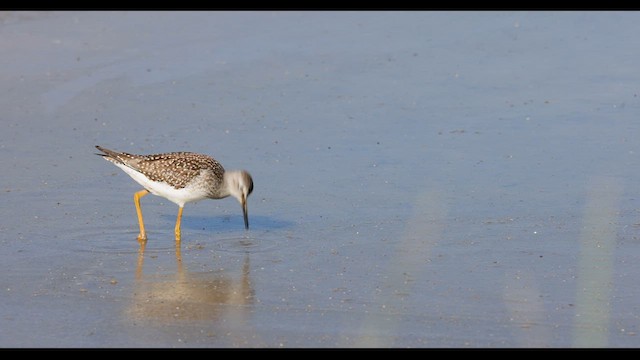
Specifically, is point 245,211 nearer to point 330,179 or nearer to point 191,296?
point 330,179

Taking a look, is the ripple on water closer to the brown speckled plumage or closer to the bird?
the bird

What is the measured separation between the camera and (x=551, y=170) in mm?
12758

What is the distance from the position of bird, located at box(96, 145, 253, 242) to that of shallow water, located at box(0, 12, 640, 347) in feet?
1.04

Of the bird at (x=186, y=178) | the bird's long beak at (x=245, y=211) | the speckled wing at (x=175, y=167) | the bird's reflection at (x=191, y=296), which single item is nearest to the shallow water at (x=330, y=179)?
the bird's reflection at (x=191, y=296)

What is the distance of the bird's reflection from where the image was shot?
8.96 metres

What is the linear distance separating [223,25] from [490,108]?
5663 mm

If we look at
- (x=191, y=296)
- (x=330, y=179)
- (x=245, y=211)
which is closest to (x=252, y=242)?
(x=245, y=211)

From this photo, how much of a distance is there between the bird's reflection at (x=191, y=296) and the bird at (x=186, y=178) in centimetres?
115

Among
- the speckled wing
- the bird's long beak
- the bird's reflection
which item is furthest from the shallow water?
the speckled wing

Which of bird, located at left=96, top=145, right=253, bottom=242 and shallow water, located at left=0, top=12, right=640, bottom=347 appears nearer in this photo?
shallow water, located at left=0, top=12, right=640, bottom=347

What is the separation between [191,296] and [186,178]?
2036 mm

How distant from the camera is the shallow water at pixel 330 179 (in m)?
8.93

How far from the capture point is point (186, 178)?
1126cm

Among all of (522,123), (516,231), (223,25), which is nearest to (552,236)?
(516,231)
